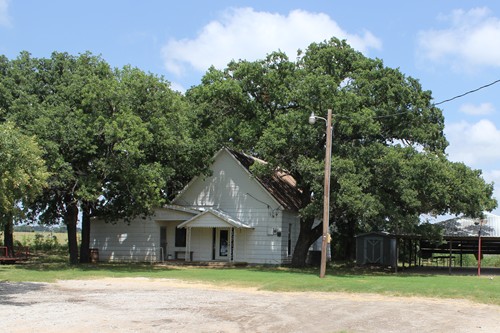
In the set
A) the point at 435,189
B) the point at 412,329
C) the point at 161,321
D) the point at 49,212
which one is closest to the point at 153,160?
the point at 49,212

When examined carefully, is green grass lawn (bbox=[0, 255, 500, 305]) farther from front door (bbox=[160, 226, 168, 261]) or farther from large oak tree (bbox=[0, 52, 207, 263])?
front door (bbox=[160, 226, 168, 261])

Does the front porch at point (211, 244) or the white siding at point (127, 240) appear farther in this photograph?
the white siding at point (127, 240)

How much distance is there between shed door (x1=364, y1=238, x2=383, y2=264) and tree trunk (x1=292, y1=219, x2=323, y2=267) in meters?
6.93

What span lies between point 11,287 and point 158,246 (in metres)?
17.9

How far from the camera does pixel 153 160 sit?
1235 inches

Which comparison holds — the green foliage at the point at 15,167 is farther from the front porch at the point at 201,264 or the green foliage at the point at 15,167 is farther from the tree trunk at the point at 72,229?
the front porch at the point at 201,264

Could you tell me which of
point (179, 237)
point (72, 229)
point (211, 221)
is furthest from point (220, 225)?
point (72, 229)

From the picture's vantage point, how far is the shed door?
39938 millimetres

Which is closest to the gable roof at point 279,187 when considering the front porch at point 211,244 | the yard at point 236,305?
the front porch at point 211,244

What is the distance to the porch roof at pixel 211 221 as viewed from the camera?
34594 millimetres

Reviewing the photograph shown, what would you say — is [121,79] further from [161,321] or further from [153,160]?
[161,321]

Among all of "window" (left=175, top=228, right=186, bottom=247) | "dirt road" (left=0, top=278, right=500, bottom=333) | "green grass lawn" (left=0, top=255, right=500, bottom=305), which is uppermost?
"window" (left=175, top=228, right=186, bottom=247)

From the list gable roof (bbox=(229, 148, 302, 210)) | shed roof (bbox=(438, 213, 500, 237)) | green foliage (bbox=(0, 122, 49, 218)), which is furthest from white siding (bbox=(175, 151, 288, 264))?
green foliage (bbox=(0, 122, 49, 218))

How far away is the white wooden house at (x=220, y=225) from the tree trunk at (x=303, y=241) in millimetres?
1490
